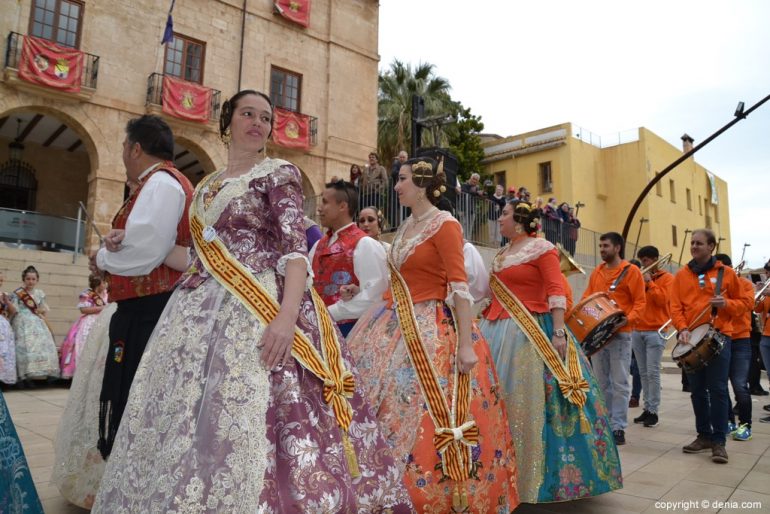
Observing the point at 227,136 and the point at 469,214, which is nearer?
the point at 227,136

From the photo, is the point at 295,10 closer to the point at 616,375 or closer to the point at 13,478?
the point at 616,375

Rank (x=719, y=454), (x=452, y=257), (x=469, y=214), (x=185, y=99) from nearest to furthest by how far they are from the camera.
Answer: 1. (x=452, y=257)
2. (x=719, y=454)
3. (x=469, y=214)
4. (x=185, y=99)

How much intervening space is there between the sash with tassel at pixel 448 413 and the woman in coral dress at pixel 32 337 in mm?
8026

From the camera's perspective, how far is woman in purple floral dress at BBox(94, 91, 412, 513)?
6.15ft

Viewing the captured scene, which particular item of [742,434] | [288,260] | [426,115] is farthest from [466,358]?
[426,115]

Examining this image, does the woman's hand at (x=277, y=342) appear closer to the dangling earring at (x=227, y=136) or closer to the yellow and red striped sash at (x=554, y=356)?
the dangling earring at (x=227, y=136)

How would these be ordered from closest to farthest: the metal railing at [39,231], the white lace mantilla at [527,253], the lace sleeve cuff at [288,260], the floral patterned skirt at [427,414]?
the lace sleeve cuff at [288,260], the floral patterned skirt at [427,414], the white lace mantilla at [527,253], the metal railing at [39,231]

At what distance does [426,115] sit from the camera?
25.7 metres

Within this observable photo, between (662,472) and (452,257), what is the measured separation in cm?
280

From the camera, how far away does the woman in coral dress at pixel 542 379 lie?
347cm

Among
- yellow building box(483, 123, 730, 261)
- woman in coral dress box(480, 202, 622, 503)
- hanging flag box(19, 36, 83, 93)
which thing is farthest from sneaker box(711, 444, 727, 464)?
yellow building box(483, 123, 730, 261)

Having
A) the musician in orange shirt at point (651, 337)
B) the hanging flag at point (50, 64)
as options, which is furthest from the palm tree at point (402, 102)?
the musician in orange shirt at point (651, 337)

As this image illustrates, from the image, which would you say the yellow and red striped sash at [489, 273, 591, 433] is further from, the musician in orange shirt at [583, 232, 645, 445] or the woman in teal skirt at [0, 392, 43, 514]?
the woman in teal skirt at [0, 392, 43, 514]

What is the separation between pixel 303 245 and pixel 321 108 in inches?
715
